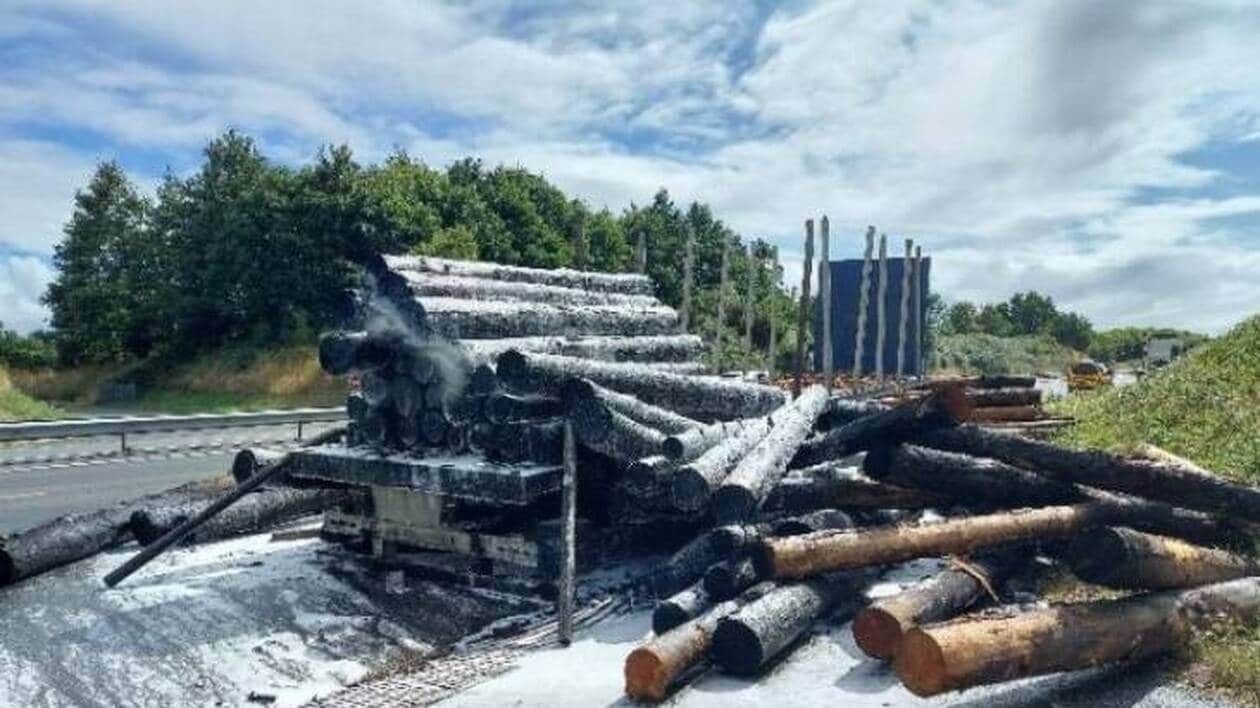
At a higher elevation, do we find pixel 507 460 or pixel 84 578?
pixel 507 460

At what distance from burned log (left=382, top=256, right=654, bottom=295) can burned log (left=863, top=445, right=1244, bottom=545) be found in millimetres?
4060

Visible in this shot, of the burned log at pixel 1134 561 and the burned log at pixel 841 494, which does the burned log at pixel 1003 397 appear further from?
the burned log at pixel 1134 561

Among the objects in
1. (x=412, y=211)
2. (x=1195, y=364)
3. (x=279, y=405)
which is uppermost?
(x=412, y=211)

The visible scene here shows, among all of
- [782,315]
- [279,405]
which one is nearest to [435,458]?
[279,405]

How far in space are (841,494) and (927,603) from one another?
2616 millimetres

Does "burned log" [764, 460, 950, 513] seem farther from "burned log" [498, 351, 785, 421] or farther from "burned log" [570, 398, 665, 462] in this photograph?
"burned log" [570, 398, 665, 462]

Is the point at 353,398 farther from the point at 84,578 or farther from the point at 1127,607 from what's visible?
the point at 1127,607

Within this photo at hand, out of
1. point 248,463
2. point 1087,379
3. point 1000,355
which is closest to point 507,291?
point 248,463

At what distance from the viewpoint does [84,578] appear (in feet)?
24.7

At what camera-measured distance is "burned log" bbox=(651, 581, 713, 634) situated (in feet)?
19.7

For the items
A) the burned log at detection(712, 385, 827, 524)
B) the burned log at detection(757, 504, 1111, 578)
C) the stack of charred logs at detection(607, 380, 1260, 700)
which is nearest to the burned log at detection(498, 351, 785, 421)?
the stack of charred logs at detection(607, 380, 1260, 700)

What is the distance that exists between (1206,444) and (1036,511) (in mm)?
5327

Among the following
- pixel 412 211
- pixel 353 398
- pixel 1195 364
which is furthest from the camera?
pixel 412 211

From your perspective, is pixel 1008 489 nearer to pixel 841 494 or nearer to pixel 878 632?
pixel 841 494
